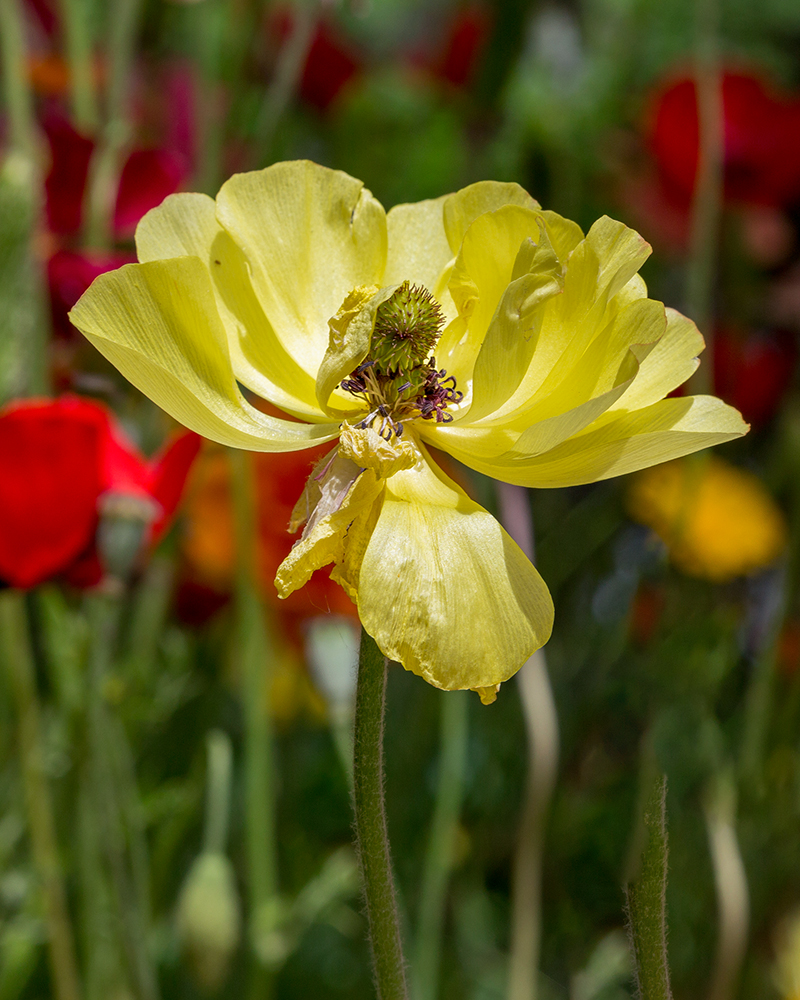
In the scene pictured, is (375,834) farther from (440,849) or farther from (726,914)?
(440,849)

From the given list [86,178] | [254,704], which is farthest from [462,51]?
[254,704]

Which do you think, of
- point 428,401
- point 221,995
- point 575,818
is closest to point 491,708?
point 575,818

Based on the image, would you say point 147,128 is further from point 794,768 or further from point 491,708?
point 794,768

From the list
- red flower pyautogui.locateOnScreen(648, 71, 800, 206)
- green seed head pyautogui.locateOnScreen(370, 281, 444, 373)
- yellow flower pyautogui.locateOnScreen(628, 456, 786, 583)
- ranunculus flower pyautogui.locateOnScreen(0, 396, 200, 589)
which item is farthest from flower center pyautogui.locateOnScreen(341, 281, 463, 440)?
red flower pyautogui.locateOnScreen(648, 71, 800, 206)

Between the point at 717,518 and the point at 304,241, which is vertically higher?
the point at 304,241

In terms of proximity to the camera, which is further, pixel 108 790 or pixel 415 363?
pixel 108 790

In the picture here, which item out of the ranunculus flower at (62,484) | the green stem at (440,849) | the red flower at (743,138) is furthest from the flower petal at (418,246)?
the red flower at (743,138)
